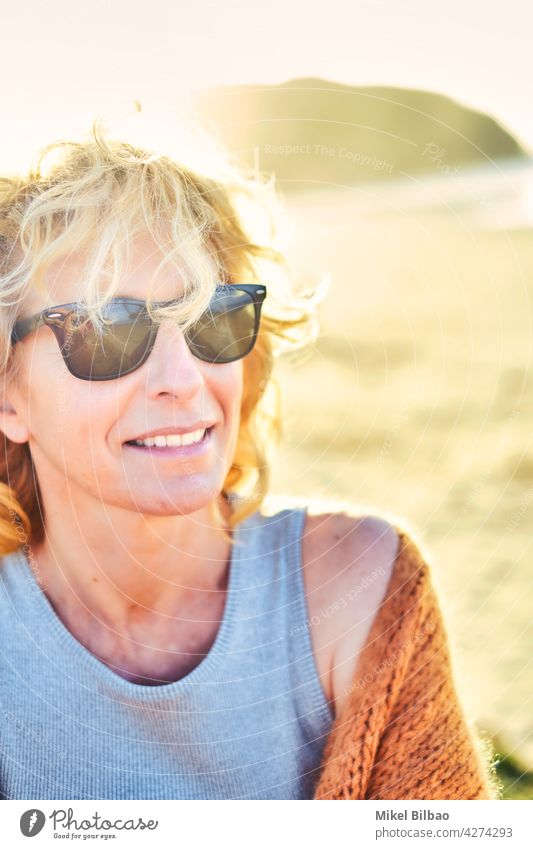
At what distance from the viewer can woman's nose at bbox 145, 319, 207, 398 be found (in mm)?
1084

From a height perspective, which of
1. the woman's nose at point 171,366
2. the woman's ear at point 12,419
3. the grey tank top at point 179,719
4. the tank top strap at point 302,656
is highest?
the woman's nose at point 171,366

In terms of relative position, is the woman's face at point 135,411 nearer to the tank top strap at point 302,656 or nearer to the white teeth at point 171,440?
the white teeth at point 171,440

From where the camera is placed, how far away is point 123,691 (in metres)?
1.15

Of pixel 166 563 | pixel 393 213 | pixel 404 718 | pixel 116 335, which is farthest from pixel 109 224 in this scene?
pixel 393 213

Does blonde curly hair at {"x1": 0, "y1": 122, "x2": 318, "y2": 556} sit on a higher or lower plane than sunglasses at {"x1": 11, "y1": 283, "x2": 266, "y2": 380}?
higher

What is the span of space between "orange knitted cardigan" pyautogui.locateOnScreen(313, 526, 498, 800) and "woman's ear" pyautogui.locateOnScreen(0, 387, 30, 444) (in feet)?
1.65

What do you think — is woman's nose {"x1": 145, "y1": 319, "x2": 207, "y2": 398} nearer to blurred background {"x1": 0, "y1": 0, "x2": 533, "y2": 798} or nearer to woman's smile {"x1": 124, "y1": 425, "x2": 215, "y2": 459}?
woman's smile {"x1": 124, "y1": 425, "x2": 215, "y2": 459}

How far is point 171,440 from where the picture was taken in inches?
44.0

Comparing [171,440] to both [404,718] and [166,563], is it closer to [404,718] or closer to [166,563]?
[166,563]

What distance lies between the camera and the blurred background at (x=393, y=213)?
1.28 metres

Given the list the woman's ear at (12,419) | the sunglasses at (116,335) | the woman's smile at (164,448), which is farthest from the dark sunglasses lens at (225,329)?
the woman's ear at (12,419)

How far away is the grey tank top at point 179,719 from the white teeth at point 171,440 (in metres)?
0.22

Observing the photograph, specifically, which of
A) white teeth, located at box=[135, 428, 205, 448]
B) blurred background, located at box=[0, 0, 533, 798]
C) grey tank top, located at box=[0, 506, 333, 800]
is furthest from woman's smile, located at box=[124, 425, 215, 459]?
blurred background, located at box=[0, 0, 533, 798]
